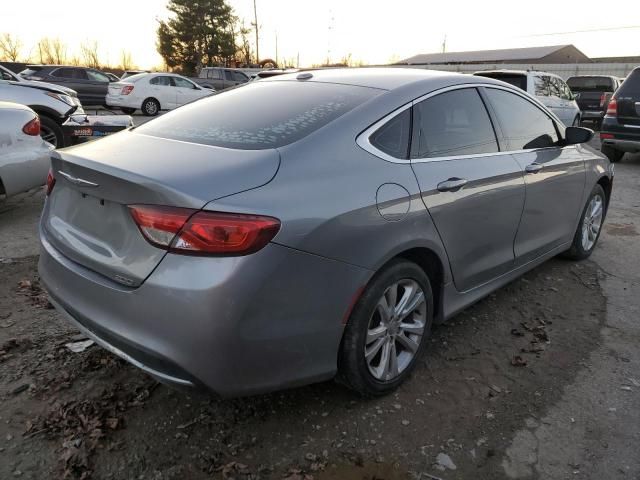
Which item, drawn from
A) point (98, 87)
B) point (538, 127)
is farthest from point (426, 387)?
point (98, 87)

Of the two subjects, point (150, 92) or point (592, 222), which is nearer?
point (592, 222)

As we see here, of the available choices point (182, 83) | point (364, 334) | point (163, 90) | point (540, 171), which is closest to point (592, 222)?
point (540, 171)

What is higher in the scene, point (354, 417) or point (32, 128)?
point (32, 128)

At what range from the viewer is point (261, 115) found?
2.70m

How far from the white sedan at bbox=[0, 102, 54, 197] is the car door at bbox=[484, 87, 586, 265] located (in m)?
4.33

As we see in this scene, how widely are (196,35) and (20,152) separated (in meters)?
46.6

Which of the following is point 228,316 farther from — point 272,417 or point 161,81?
point 161,81

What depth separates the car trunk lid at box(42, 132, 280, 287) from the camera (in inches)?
79.9

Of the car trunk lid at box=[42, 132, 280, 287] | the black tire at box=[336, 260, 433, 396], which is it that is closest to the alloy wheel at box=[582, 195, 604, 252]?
the black tire at box=[336, 260, 433, 396]

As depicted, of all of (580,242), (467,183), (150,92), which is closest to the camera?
(467,183)

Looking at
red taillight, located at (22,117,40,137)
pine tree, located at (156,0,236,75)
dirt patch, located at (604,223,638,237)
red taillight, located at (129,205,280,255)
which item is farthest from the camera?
pine tree, located at (156,0,236,75)

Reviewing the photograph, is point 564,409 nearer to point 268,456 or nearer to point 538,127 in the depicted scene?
point 268,456

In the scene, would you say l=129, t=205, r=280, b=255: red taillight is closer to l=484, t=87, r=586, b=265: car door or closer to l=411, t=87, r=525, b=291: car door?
l=411, t=87, r=525, b=291: car door

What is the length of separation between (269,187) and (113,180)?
65cm
